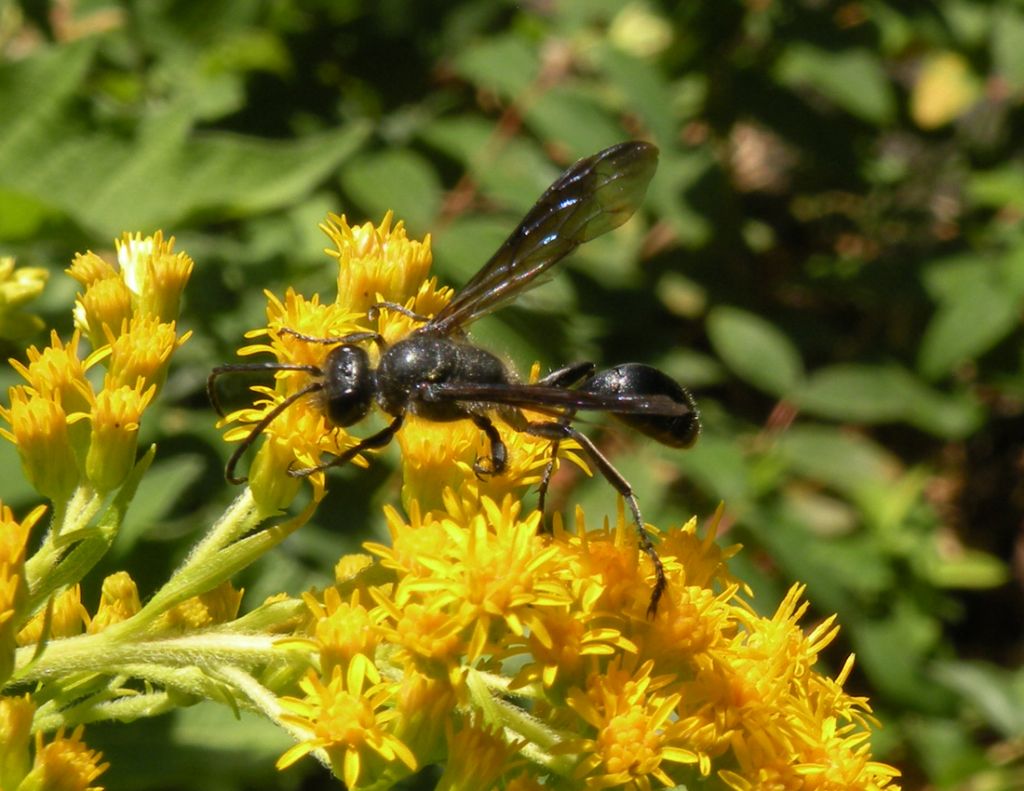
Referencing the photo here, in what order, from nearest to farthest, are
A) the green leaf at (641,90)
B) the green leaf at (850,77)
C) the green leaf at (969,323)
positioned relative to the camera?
the green leaf at (641,90) → the green leaf at (850,77) → the green leaf at (969,323)

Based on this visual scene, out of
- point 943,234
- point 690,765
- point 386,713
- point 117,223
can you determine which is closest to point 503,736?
point 386,713

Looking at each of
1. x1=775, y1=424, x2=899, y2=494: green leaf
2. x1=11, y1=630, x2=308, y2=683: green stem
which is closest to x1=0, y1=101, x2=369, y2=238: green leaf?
x1=11, y1=630, x2=308, y2=683: green stem

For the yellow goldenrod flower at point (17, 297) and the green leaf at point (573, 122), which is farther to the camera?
the green leaf at point (573, 122)

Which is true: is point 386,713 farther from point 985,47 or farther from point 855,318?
point 855,318

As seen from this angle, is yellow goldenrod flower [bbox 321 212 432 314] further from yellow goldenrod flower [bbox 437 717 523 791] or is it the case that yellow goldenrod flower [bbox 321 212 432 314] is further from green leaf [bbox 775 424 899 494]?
green leaf [bbox 775 424 899 494]

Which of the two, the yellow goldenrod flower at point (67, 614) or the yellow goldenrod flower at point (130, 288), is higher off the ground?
the yellow goldenrod flower at point (130, 288)

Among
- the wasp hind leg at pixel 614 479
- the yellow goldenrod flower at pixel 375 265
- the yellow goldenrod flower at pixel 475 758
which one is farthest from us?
→ the yellow goldenrod flower at pixel 375 265

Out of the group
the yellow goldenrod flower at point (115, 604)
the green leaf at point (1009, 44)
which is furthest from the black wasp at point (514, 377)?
the green leaf at point (1009, 44)

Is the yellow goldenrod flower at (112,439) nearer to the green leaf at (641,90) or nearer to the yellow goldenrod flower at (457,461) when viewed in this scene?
the yellow goldenrod flower at (457,461)
